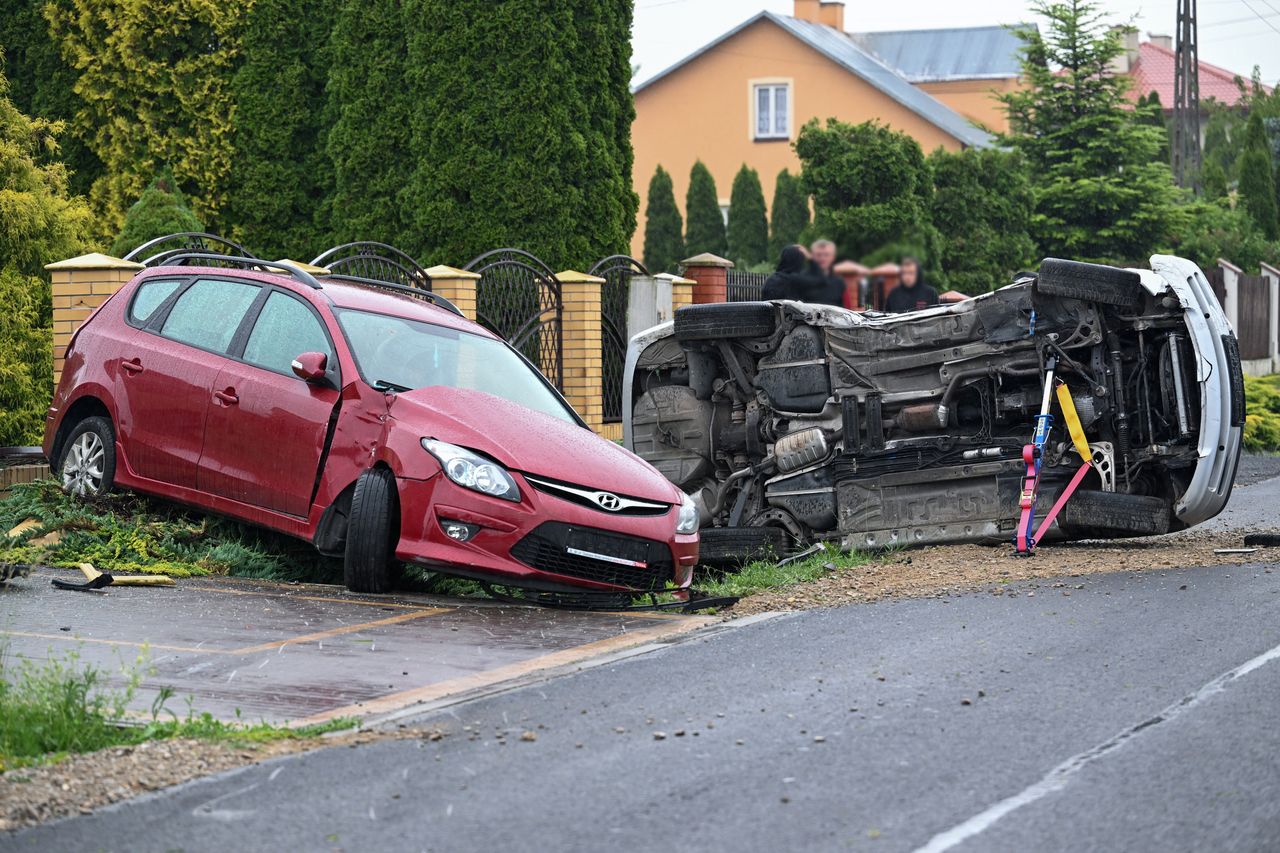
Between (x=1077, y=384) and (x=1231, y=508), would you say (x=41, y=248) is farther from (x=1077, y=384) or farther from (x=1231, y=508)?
(x=1231, y=508)

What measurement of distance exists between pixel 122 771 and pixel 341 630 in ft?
9.05

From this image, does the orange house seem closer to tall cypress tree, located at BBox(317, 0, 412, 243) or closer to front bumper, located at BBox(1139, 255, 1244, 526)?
tall cypress tree, located at BBox(317, 0, 412, 243)

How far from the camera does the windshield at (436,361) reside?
9.96 meters

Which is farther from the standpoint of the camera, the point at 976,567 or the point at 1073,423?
the point at 1073,423

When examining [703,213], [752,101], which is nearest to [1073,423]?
[703,213]

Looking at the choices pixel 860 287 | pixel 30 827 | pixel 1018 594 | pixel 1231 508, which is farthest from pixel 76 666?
pixel 1231 508

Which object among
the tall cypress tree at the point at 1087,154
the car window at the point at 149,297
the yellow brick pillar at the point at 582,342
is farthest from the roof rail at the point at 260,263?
the tall cypress tree at the point at 1087,154

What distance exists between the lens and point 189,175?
2380 centimetres

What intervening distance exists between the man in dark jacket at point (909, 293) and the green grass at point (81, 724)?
7908 mm

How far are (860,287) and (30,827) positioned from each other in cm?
925

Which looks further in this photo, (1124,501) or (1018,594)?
(1124,501)

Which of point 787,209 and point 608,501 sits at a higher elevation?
point 787,209

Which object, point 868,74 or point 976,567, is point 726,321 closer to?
point 976,567

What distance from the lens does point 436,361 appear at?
10281mm
